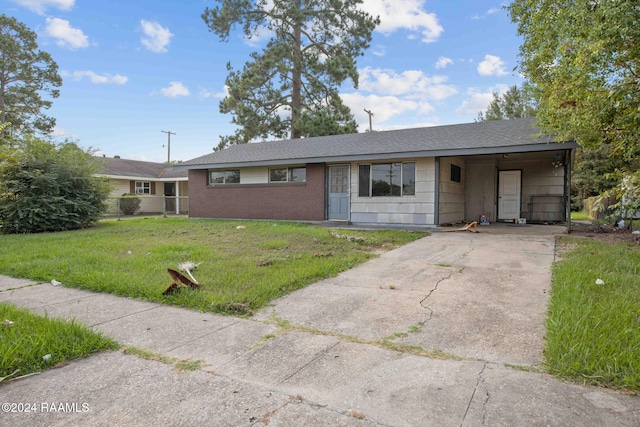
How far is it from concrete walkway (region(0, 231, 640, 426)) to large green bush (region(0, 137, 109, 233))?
8.74 metres

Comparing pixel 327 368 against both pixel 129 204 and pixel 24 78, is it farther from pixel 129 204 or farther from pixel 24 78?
pixel 24 78

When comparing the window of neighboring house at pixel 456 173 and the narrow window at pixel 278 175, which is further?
the narrow window at pixel 278 175

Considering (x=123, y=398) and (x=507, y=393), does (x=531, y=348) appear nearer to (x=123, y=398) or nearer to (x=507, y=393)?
(x=507, y=393)

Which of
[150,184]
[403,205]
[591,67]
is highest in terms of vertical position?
[591,67]

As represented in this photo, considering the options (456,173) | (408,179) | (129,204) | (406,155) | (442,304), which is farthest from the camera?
(129,204)

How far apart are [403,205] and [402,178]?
907 millimetres

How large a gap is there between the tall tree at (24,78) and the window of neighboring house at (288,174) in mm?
20109

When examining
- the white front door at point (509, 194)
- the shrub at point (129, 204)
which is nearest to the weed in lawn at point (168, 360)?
the white front door at point (509, 194)

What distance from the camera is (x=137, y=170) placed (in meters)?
26.1

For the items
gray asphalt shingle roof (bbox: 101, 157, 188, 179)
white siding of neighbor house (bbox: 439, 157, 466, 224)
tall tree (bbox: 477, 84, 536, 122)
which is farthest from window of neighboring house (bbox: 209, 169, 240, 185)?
tall tree (bbox: 477, 84, 536, 122)

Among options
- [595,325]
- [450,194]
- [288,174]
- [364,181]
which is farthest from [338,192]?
[595,325]

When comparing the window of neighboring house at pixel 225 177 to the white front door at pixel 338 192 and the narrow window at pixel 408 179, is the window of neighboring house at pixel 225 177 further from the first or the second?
the narrow window at pixel 408 179

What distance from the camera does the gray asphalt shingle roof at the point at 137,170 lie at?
2391cm

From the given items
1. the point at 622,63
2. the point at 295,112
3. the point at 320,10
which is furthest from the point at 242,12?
the point at 622,63
